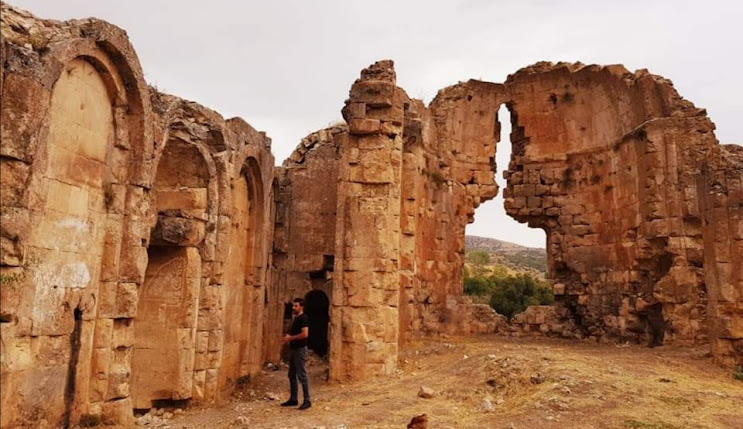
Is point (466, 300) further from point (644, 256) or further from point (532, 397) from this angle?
point (532, 397)

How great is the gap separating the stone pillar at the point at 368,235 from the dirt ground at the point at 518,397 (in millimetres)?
542

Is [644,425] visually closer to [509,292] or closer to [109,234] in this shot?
[109,234]

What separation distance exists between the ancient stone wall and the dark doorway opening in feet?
11.4

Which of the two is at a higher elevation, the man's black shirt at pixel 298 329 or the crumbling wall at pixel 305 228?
the crumbling wall at pixel 305 228

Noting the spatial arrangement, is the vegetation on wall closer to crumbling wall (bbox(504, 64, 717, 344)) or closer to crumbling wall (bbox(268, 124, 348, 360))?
crumbling wall (bbox(504, 64, 717, 344))

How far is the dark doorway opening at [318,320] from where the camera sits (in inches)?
579

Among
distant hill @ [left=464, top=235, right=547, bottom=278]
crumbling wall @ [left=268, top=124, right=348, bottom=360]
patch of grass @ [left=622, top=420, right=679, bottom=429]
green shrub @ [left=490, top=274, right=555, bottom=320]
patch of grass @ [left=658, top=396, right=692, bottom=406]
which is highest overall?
distant hill @ [left=464, top=235, right=547, bottom=278]

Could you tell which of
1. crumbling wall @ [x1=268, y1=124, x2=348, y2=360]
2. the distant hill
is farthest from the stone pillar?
the distant hill

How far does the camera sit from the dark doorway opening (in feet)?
48.2

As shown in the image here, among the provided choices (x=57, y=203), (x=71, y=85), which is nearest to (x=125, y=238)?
(x=57, y=203)

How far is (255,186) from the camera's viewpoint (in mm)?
11617

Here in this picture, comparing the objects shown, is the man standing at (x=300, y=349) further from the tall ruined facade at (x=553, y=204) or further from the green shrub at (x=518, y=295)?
the green shrub at (x=518, y=295)

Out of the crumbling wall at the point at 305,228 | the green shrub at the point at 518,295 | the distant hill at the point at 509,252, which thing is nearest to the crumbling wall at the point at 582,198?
the crumbling wall at the point at 305,228

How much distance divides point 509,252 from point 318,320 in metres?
53.2
